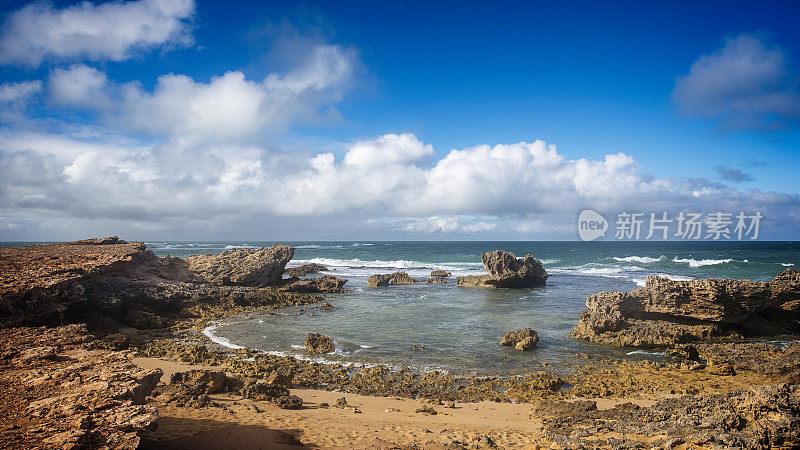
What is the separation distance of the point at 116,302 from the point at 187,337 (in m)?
4.23

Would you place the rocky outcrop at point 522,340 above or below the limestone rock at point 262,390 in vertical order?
below

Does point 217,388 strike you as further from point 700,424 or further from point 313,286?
point 313,286

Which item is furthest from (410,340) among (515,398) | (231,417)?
(231,417)

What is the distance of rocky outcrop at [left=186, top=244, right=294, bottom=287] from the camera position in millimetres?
26375

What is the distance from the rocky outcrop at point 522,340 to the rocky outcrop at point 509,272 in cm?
1749

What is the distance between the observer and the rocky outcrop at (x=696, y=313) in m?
15.3

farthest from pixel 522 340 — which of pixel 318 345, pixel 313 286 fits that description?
pixel 313 286

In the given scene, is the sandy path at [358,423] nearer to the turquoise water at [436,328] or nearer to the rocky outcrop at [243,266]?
the turquoise water at [436,328]

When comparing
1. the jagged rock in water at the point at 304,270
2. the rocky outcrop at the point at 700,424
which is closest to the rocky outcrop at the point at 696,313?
the rocky outcrop at the point at 700,424

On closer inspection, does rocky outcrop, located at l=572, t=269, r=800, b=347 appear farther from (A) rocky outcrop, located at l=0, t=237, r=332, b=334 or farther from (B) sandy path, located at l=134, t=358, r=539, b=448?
(A) rocky outcrop, located at l=0, t=237, r=332, b=334

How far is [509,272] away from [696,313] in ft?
55.2

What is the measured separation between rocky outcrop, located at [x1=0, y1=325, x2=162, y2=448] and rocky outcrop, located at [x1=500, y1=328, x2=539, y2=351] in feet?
39.1

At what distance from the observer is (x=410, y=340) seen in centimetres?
1588

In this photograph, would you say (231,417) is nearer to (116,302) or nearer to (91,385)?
(91,385)
